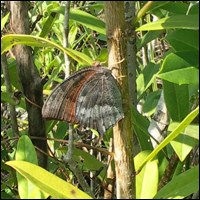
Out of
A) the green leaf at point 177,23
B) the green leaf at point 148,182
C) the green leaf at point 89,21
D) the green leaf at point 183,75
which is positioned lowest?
the green leaf at point 148,182

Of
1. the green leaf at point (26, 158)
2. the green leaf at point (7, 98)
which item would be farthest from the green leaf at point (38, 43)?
the green leaf at point (7, 98)

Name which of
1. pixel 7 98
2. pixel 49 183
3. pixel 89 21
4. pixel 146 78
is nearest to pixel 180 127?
pixel 49 183

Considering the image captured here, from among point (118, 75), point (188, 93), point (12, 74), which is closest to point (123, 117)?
point (118, 75)

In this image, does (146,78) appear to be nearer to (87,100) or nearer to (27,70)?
(27,70)

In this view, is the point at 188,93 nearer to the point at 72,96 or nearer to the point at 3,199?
the point at 72,96

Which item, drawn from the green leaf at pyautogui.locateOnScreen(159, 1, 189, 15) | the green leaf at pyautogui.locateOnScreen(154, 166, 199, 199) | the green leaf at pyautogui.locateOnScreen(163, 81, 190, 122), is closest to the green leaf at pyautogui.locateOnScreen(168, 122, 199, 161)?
the green leaf at pyautogui.locateOnScreen(163, 81, 190, 122)

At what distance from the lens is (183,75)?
83cm

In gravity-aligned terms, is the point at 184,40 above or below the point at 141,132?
above

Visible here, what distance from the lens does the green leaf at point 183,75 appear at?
823 mm

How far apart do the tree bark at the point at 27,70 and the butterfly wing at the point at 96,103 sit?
276mm

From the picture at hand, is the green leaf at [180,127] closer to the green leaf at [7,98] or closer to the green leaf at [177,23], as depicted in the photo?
the green leaf at [177,23]

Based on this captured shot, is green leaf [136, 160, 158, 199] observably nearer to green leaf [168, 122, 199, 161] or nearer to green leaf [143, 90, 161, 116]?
green leaf [168, 122, 199, 161]

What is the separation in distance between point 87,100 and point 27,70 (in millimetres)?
293

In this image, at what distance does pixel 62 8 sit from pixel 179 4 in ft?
0.78
